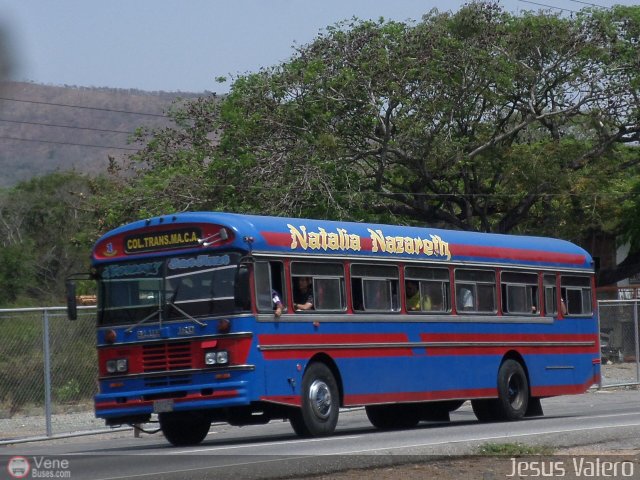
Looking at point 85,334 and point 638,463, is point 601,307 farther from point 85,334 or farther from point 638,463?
point 638,463

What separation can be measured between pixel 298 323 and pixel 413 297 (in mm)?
2793

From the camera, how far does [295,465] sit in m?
10.2

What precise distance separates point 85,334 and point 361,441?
7235 mm

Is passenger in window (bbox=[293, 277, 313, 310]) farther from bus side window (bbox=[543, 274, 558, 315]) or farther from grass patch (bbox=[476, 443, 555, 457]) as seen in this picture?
bus side window (bbox=[543, 274, 558, 315])

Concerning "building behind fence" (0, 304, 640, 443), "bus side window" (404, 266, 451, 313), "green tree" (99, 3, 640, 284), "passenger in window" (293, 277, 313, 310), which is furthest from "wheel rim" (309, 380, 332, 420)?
"green tree" (99, 3, 640, 284)

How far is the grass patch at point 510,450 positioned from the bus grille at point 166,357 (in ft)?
12.6

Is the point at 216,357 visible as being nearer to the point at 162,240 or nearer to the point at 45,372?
the point at 162,240

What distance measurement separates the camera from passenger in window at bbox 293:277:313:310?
14.6 metres

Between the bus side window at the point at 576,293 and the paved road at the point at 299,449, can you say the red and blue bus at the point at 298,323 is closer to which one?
the paved road at the point at 299,449

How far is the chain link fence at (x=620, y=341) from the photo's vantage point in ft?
95.6

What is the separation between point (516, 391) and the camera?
61.6ft

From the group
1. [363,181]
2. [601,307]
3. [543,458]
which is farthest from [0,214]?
[543,458]

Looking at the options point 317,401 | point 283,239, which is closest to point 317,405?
point 317,401

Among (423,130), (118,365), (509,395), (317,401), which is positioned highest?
(423,130)
